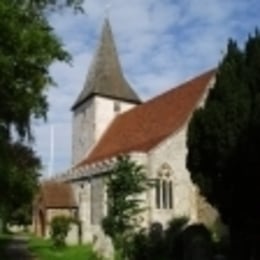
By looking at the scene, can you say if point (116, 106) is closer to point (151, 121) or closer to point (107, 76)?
point (107, 76)

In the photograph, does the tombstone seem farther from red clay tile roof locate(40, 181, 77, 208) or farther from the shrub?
red clay tile roof locate(40, 181, 77, 208)

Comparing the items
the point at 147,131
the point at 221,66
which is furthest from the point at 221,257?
the point at 147,131

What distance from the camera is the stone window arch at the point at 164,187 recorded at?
4041 centimetres

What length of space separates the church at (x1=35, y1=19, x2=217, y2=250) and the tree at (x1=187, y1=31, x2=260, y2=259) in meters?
10.8

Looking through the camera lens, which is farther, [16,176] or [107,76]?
[107,76]

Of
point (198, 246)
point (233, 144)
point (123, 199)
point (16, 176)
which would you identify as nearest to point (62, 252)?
point (123, 199)

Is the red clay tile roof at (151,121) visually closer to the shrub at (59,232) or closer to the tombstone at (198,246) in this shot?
the shrub at (59,232)

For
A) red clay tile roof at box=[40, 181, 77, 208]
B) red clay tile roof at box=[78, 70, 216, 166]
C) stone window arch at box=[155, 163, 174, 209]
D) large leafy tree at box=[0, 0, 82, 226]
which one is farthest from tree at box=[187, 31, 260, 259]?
red clay tile roof at box=[40, 181, 77, 208]

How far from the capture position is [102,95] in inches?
2231

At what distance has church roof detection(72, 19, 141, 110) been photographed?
5688cm

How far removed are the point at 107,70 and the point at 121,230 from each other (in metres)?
23.1

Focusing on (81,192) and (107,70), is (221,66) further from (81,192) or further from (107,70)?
(107,70)

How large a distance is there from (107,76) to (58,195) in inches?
422

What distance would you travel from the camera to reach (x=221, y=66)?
30344 millimetres
